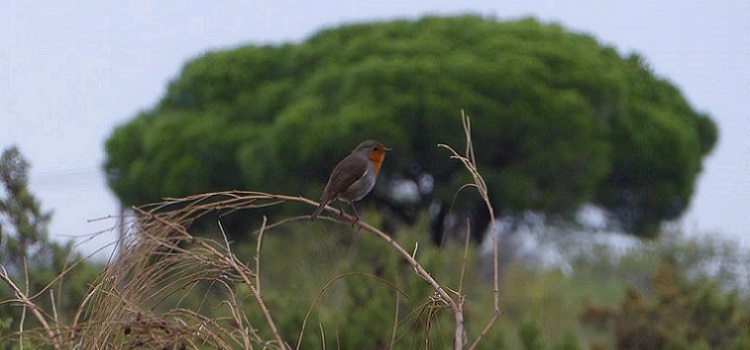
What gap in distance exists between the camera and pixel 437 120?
14703 millimetres

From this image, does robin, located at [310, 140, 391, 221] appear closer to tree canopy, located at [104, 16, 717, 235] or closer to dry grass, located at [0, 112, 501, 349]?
dry grass, located at [0, 112, 501, 349]

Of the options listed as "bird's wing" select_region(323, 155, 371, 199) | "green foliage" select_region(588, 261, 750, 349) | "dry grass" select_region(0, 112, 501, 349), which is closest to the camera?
"dry grass" select_region(0, 112, 501, 349)

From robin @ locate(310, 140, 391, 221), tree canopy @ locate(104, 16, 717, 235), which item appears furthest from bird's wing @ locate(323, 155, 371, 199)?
tree canopy @ locate(104, 16, 717, 235)

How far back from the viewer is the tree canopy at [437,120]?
14977 millimetres

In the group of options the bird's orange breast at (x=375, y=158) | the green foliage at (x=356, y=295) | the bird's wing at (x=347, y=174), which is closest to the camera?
the green foliage at (x=356, y=295)

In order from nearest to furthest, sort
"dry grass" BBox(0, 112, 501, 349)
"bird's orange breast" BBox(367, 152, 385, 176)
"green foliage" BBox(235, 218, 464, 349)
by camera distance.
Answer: "dry grass" BBox(0, 112, 501, 349) < "green foliage" BBox(235, 218, 464, 349) < "bird's orange breast" BBox(367, 152, 385, 176)

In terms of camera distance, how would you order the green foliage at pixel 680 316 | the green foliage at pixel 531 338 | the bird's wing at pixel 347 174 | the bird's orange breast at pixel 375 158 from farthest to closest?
the green foliage at pixel 680 316 < the bird's orange breast at pixel 375 158 < the bird's wing at pixel 347 174 < the green foliage at pixel 531 338

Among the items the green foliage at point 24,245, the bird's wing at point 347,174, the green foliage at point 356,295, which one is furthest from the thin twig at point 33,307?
the bird's wing at point 347,174

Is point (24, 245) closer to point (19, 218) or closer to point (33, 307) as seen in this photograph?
point (19, 218)

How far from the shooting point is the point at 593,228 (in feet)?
55.8

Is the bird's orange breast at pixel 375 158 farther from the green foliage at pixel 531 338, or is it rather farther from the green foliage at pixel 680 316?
the green foliage at pixel 680 316

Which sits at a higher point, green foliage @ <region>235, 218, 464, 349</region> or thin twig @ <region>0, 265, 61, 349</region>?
thin twig @ <region>0, 265, 61, 349</region>

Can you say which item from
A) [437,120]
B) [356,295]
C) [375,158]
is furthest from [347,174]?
[437,120]

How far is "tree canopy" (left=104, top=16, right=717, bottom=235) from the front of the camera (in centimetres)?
1498
